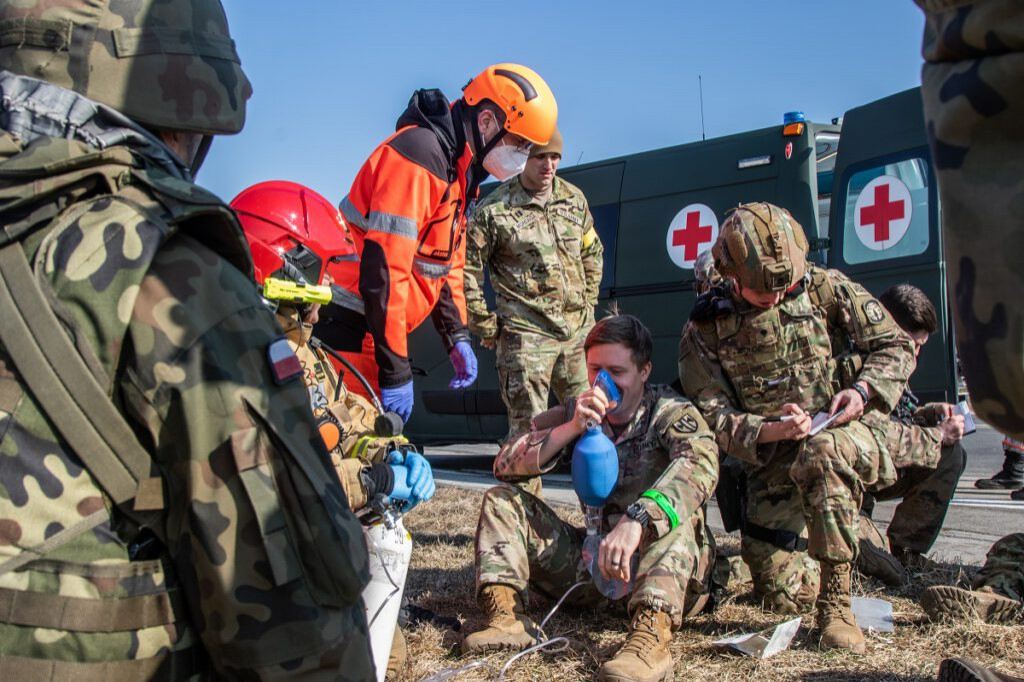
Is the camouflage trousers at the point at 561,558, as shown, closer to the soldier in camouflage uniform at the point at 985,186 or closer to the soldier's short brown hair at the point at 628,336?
the soldier's short brown hair at the point at 628,336

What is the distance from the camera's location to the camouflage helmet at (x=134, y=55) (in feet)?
4.64

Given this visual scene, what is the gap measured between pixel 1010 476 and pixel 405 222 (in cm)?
468

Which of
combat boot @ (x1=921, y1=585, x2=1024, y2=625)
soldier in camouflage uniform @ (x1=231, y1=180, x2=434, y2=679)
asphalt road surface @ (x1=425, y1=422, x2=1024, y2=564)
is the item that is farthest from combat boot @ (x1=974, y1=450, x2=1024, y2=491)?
soldier in camouflage uniform @ (x1=231, y1=180, x2=434, y2=679)

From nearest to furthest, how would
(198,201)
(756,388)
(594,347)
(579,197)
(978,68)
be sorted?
(978,68), (198,201), (594,347), (756,388), (579,197)

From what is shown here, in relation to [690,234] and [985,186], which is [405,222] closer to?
[985,186]

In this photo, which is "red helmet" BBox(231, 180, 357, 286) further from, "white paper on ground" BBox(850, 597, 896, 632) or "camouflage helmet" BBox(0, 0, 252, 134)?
"white paper on ground" BBox(850, 597, 896, 632)

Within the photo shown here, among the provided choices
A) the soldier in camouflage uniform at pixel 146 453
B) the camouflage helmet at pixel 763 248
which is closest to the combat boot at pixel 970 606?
the camouflage helmet at pixel 763 248

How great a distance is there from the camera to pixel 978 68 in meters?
1.14

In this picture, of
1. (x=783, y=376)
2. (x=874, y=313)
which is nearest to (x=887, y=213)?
(x=874, y=313)

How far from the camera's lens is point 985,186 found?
1.14 meters

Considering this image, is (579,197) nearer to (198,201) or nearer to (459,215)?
(459,215)

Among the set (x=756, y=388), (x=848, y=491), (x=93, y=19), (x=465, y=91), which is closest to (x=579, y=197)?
(x=465, y=91)

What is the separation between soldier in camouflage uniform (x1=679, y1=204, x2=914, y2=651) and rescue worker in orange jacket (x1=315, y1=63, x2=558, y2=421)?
44.0 inches

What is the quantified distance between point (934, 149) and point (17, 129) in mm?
1247
